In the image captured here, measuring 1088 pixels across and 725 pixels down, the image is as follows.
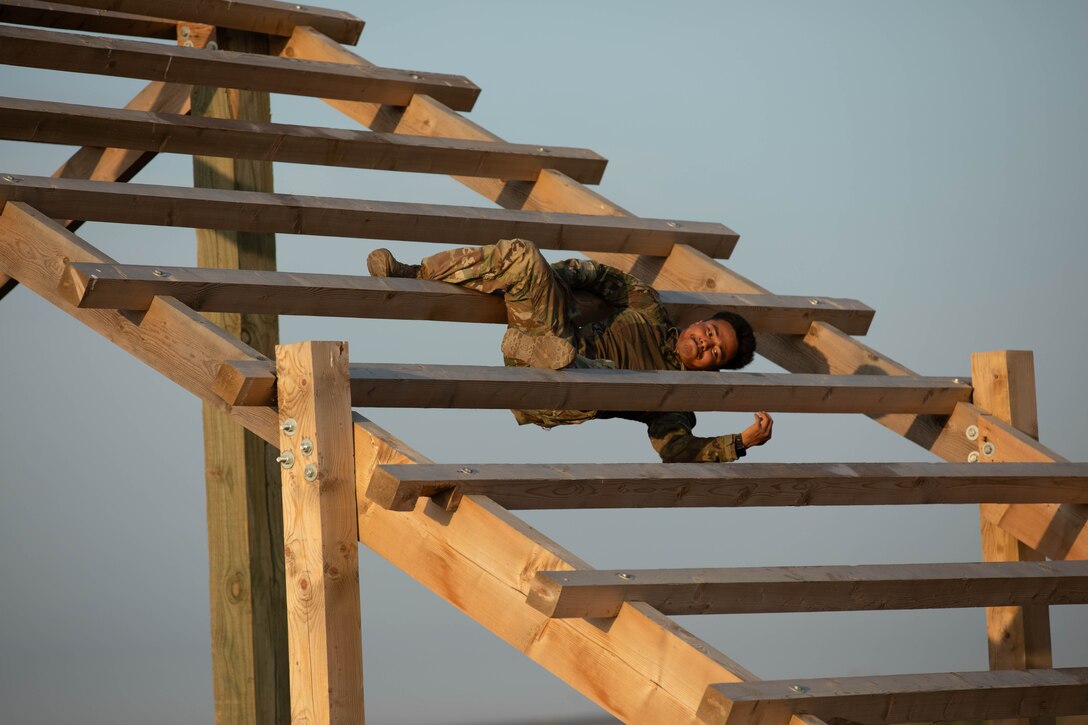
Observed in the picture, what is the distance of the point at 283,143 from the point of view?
4719 millimetres

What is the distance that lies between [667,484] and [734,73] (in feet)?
27.9

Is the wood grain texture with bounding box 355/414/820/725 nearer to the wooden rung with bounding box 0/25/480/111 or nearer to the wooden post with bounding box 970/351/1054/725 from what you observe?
the wooden post with bounding box 970/351/1054/725

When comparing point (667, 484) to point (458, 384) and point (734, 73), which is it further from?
point (734, 73)

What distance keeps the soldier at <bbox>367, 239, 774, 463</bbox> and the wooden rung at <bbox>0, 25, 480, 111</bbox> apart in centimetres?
125

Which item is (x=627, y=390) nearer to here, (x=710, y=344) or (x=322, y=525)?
(x=710, y=344)

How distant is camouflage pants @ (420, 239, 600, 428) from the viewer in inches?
155

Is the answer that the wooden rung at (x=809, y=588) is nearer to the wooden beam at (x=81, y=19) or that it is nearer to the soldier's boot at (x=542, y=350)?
the soldier's boot at (x=542, y=350)

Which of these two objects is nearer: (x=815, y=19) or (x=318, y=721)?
(x=318, y=721)

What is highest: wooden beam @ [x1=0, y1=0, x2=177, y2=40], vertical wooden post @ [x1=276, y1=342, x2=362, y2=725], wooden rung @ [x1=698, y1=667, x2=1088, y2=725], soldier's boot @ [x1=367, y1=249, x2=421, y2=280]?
wooden beam @ [x1=0, y1=0, x2=177, y2=40]

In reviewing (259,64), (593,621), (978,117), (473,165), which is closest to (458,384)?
(593,621)

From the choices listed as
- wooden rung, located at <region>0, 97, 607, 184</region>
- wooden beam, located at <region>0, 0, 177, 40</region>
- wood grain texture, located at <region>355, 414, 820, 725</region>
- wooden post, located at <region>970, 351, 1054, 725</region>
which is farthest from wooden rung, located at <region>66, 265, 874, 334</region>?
wooden beam, located at <region>0, 0, 177, 40</region>

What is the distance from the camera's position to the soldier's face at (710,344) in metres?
4.21

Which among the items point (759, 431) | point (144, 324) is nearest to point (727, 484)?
point (759, 431)

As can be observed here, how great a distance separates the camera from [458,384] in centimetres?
352
